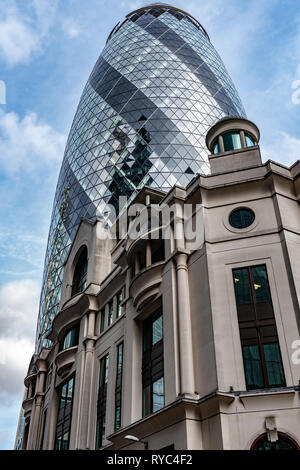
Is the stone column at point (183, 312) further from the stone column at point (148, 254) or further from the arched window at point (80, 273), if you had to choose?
the arched window at point (80, 273)

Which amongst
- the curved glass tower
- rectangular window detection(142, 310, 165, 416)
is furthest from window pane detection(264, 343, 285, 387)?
the curved glass tower

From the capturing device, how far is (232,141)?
103 ft

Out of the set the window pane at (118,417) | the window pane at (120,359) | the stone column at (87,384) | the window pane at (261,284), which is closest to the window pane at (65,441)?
the stone column at (87,384)

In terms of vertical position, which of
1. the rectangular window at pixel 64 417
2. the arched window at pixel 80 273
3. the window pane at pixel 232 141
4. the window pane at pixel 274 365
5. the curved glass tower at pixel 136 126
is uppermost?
the curved glass tower at pixel 136 126

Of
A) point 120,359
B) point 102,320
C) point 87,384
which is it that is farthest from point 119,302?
point 87,384

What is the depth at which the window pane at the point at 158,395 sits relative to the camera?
2247cm

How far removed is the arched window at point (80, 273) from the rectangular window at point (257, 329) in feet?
67.2

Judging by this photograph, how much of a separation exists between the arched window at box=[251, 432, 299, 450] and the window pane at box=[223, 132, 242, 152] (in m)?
18.9

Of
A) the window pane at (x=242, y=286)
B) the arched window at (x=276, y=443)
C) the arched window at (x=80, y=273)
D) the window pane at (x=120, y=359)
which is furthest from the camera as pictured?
Answer: the arched window at (x=80, y=273)

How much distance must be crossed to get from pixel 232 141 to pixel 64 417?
75.4 ft

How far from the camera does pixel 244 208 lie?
23828 mm

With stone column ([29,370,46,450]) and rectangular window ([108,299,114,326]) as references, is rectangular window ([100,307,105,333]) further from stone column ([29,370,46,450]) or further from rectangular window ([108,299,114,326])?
stone column ([29,370,46,450])
